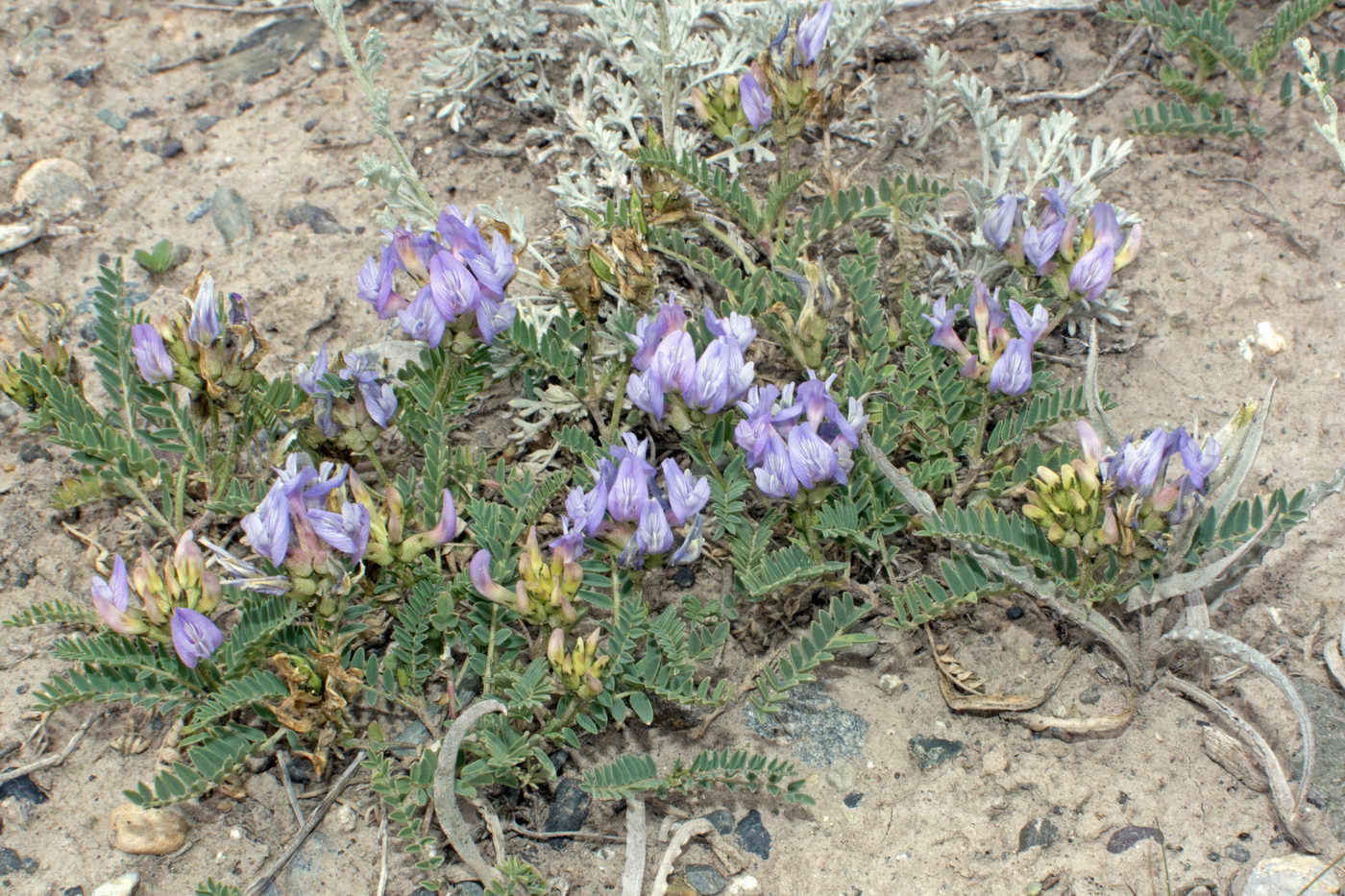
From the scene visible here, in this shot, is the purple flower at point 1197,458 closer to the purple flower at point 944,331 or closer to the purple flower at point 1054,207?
the purple flower at point 944,331

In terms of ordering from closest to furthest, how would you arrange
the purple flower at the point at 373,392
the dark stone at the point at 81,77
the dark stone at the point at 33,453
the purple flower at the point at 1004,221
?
the purple flower at the point at 373,392 < the purple flower at the point at 1004,221 < the dark stone at the point at 33,453 < the dark stone at the point at 81,77

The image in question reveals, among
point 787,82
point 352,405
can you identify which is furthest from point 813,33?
point 352,405

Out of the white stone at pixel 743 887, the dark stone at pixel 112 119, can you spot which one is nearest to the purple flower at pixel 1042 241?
the white stone at pixel 743 887

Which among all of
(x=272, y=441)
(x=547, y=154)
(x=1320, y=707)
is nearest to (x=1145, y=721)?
(x=1320, y=707)

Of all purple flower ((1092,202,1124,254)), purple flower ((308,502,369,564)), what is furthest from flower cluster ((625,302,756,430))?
purple flower ((1092,202,1124,254))

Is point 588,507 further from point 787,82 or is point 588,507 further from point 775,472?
point 787,82

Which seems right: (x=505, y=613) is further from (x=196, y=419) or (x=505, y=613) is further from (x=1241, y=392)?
(x=1241, y=392)
